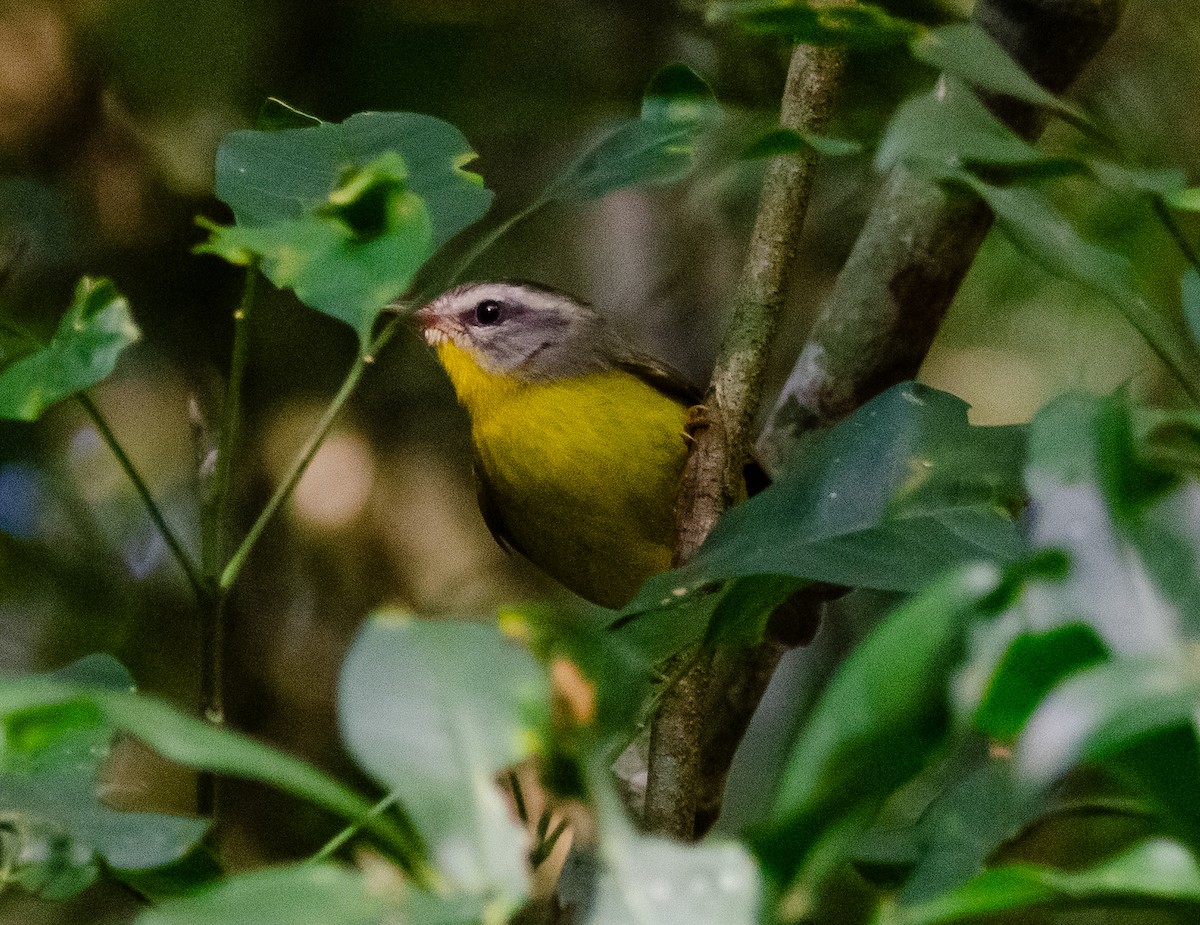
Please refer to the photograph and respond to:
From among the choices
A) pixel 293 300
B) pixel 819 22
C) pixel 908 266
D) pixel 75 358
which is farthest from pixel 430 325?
pixel 819 22

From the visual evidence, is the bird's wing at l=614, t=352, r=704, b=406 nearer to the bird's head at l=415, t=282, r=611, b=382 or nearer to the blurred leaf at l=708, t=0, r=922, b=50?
the bird's head at l=415, t=282, r=611, b=382

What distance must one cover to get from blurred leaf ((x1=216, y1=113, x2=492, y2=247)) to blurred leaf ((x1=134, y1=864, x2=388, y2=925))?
66 cm

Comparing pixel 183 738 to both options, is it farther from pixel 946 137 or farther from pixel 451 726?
pixel 946 137

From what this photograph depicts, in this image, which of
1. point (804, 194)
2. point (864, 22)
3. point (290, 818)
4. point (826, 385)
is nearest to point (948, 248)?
point (826, 385)

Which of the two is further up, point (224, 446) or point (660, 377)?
point (224, 446)

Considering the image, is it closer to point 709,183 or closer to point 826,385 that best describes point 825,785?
point 826,385

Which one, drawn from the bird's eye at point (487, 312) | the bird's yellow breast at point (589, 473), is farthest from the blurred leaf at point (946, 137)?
the bird's eye at point (487, 312)

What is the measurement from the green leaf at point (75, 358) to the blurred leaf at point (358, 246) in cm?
25

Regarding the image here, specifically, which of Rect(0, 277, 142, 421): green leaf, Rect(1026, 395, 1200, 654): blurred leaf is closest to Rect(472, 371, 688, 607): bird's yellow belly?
Rect(0, 277, 142, 421): green leaf

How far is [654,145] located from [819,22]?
0.30 metres

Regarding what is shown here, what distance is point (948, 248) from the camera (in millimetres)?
2145

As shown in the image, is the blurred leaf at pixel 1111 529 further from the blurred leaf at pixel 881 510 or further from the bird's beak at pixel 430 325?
the bird's beak at pixel 430 325

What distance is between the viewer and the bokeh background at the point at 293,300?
327 cm

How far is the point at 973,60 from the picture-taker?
2.58 ft
